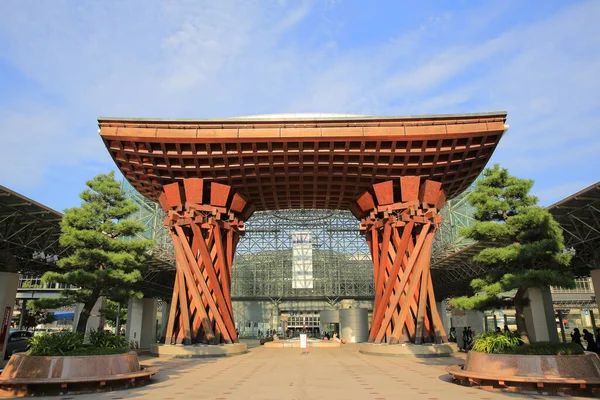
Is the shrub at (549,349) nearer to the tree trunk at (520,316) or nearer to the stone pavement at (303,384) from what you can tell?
the stone pavement at (303,384)

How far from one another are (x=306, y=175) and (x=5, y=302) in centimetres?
1693

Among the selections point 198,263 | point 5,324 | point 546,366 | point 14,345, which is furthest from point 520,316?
point 14,345

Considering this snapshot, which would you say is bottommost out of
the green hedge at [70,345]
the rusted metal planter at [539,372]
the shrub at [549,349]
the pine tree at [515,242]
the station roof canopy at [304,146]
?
the rusted metal planter at [539,372]

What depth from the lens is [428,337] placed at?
74.4ft

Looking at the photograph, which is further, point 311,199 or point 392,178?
point 311,199

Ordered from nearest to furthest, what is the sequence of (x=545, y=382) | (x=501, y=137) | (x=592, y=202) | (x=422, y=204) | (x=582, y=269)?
(x=545, y=382), (x=592, y=202), (x=501, y=137), (x=422, y=204), (x=582, y=269)

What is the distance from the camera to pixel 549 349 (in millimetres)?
10992

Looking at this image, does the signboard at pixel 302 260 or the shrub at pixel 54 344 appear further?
the signboard at pixel 302 260

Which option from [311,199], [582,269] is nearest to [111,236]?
[311,199]

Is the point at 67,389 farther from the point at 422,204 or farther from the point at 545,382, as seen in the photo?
the point at 422,204

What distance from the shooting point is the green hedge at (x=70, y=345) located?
11.5 m

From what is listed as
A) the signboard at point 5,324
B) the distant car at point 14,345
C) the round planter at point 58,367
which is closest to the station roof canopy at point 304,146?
the signboard at point 5,324

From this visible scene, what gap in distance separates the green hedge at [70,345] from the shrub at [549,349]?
1131 centimetres

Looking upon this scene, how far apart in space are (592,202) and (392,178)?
32.1 ft
